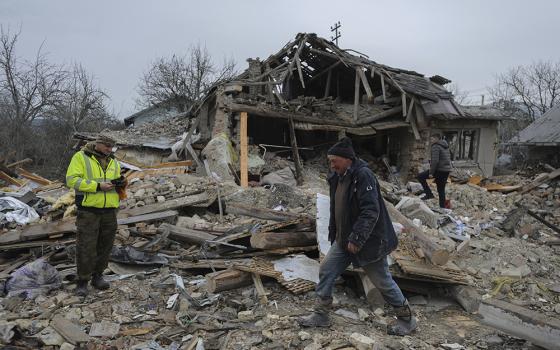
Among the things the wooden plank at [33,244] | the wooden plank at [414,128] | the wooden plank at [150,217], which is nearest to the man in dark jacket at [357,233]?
the wooden plank at [150,217]

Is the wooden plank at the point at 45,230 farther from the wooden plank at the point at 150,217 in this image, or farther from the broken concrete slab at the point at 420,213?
the broken concrete slab at the point at 420,213

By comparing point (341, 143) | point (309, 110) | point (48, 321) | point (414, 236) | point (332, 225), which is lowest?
point (48, 321)

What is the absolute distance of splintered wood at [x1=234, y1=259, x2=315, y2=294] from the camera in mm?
4383

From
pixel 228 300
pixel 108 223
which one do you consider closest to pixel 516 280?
pixel 228 300

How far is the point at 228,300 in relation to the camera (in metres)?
4.27

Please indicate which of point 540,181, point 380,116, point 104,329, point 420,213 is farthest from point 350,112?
point 104,329

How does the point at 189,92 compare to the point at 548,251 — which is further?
the point at 189,92

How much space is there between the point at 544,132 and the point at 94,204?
18.1 m

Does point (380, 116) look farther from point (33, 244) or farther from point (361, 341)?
point (361, 341)

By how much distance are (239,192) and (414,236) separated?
4.41m

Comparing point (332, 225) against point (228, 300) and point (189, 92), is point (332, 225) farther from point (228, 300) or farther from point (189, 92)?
point (189, 92)

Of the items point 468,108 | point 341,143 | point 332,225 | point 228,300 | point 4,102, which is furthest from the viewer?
point 4,102

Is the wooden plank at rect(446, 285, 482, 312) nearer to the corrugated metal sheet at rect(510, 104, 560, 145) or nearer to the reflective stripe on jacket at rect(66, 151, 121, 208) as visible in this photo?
the reflective stripe on jacket at rect(66, 151, 121, 208)

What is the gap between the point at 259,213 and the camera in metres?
6.97
